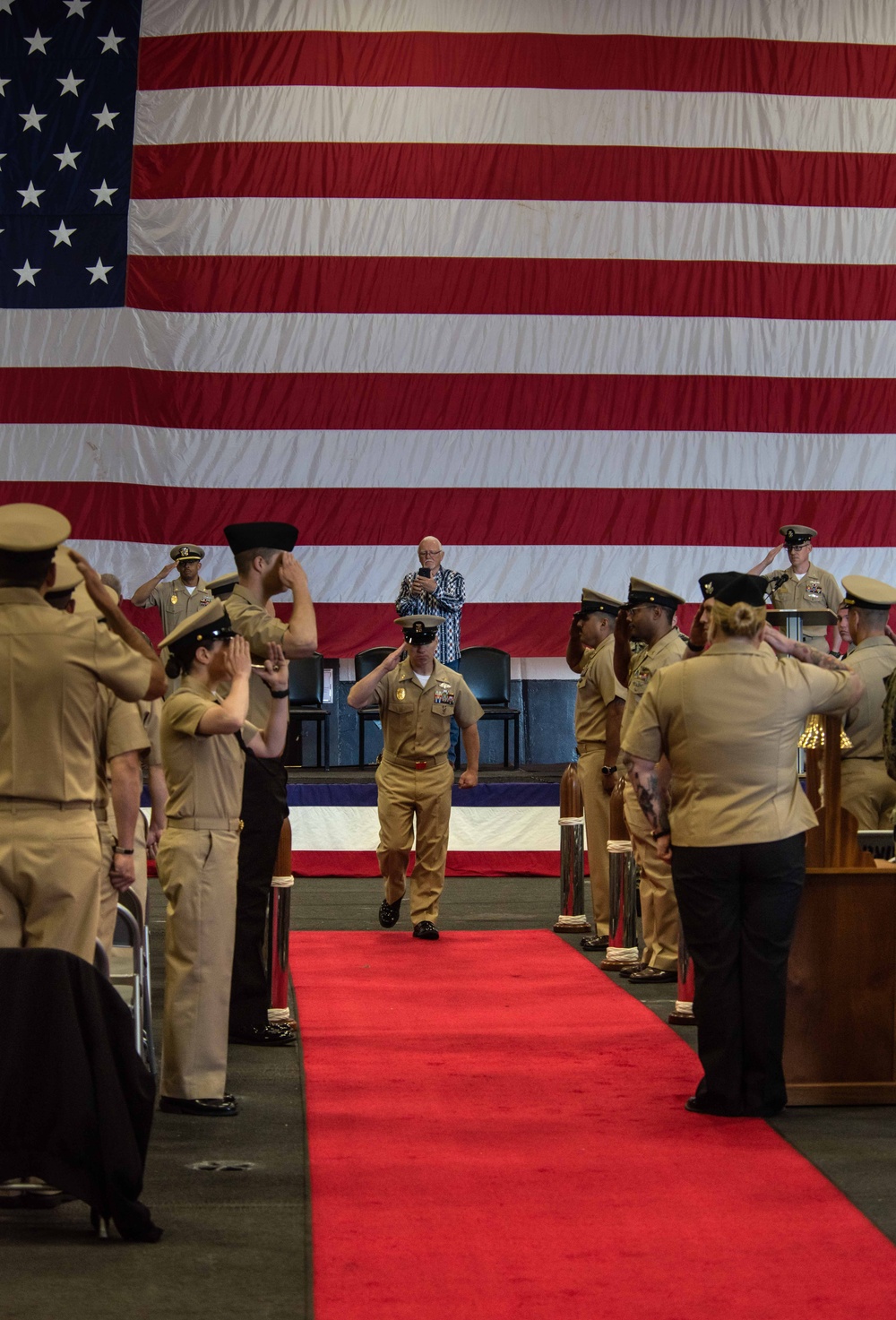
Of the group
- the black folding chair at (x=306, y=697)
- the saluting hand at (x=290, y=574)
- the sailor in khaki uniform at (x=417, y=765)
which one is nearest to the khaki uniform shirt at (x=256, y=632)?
the saluting hand at (x=290, y=574)

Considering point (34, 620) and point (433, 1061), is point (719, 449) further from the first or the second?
point (34, 620)

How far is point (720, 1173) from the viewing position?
14.5 feet

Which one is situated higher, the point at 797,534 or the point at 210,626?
the point at 797,534

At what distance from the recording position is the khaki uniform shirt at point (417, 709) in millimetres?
8859

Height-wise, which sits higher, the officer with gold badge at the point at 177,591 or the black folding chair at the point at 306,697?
the officer with gold badge at the point at 177,591

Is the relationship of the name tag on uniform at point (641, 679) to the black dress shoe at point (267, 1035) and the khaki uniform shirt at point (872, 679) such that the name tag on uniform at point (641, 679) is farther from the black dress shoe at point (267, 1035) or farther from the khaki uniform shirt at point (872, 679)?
→ the black dress shoe at point (267, 1035)

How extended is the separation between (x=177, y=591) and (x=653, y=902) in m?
5.55

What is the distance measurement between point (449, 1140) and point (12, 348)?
9350 millimetres

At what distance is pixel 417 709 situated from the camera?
8859mm

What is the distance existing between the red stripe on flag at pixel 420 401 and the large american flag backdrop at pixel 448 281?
2 centimetres

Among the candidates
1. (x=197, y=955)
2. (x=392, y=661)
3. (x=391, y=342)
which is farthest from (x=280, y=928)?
(x=391, y=342)

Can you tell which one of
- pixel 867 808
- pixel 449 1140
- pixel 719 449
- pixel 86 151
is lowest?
pixel 449 1140

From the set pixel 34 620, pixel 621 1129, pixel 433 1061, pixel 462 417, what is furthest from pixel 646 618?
pixel 462 417

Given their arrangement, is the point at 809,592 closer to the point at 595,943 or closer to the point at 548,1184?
the point at 595,943
